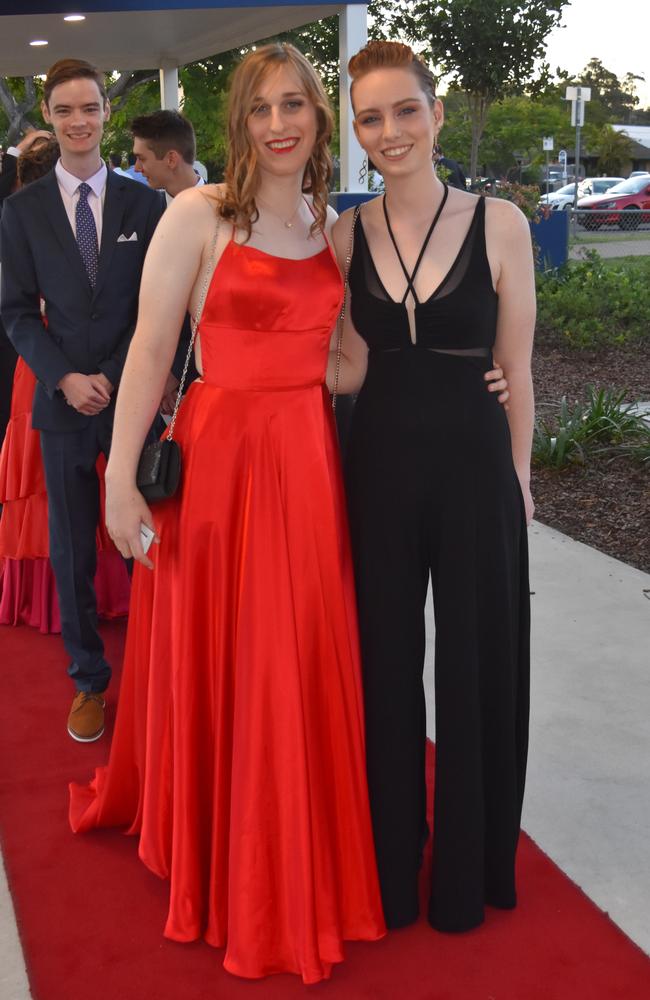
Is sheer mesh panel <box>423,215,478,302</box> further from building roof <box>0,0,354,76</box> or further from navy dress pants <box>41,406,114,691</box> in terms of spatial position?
building roof <box>0,0,354,76</box>

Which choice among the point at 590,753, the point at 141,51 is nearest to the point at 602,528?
the point at 590,753

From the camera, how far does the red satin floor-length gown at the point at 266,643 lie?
8.76ft

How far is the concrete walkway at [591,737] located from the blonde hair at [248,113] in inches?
77.7

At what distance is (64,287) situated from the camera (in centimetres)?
388

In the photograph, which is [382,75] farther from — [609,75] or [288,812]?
[609,75]

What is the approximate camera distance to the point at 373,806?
2834mm

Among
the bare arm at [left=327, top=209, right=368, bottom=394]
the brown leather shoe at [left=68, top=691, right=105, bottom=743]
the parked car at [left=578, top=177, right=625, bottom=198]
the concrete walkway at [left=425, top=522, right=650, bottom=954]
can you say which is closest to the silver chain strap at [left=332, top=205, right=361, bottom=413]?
the bare arm at [left=327, top=209, right=368, bottom=394]

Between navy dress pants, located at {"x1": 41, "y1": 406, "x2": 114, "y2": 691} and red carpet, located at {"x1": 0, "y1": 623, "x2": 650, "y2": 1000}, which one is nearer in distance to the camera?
red carpet, located at {"x1": 0, "y1": 623, "x2": 650, "y2": 1000}

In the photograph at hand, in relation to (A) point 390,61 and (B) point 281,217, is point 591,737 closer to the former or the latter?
(B) point 281,217

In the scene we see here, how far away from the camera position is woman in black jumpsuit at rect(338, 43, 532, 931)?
2662mm

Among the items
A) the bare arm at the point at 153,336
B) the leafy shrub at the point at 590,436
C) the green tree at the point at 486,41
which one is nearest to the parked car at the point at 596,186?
the green tree at the point at 486,41

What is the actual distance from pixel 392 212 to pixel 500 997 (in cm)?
193

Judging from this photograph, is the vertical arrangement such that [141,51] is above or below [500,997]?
above

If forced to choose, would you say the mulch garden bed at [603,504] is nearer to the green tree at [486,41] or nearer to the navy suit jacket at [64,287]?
the navy suit jacket at [64,287]
